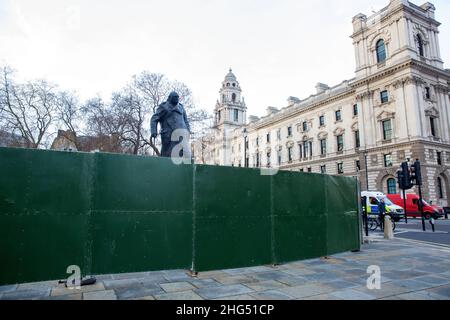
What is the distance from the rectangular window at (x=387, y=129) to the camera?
38.1 m

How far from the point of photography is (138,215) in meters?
5.02

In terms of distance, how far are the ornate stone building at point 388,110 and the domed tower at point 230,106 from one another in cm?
3218

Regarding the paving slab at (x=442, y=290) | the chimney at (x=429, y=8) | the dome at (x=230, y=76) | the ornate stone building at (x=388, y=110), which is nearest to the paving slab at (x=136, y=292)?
the paving slab at (x=442, y=290)

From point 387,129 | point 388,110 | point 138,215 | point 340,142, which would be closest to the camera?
point 138,215

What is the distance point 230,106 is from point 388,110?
158ft

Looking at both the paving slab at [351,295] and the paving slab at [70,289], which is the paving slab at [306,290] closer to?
the paving slab at [351,295]

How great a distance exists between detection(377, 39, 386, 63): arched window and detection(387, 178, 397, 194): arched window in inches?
648

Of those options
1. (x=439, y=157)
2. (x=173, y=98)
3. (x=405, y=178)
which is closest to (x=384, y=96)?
(x=439, y=157)

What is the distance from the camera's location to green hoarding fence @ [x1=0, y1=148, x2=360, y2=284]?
4.34m

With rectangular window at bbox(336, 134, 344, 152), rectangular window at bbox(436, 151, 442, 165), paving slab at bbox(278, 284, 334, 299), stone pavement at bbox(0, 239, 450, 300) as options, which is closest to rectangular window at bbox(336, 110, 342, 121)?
rectangular window at bbox(336, 134, 344, 152)

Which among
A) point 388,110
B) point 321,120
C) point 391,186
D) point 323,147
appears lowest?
point 391,186

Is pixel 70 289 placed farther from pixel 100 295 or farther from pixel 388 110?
pixel 388 110

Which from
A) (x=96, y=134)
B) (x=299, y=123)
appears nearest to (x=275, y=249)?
(x=96, y=134)

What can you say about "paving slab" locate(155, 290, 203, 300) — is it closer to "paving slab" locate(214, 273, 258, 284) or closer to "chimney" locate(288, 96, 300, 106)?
"paving slab" locate(214, 273, 258, 284)
